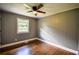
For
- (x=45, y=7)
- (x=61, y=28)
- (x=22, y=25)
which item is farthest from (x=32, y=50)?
(x=45, y=7)

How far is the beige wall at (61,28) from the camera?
1.19m

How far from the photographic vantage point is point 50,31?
1.31 m

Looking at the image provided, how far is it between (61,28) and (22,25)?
2.25ft

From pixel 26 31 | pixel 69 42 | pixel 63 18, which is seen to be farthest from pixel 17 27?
pixel 69 42

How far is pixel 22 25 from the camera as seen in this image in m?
1.26

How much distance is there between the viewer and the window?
1.24 m

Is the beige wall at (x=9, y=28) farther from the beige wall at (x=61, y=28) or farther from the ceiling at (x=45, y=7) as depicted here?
the beige wall at (x=61, y=28)

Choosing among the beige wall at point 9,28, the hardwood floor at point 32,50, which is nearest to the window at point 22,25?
the beige wall at point 9,28

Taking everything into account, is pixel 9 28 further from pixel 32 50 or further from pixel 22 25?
pixel 32 50

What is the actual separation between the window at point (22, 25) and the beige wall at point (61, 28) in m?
0.26

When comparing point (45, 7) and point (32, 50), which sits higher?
point (45, 7)

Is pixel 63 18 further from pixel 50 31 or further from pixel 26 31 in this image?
pixel 26 31

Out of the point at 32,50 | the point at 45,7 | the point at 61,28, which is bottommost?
the point at 32,50

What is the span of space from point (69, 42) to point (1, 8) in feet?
4.20
